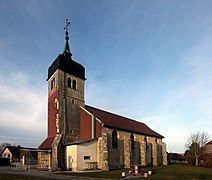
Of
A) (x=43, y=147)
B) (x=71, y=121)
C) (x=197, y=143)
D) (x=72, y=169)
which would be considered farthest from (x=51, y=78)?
(x=197, y=143)

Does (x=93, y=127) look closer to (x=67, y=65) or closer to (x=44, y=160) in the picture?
(x=44, y=160)

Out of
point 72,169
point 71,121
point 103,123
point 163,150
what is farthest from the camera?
point 163,150

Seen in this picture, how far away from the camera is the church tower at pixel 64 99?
3322 cm

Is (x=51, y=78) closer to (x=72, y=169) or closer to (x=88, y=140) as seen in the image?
(x=88, y=140)

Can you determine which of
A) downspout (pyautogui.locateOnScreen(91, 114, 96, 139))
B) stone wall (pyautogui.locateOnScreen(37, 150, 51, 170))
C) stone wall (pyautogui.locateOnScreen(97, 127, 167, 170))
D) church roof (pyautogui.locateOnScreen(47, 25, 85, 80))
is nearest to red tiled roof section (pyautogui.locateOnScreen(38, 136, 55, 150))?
stone wall (pyautogui.locateOnScreen(37, 150, 51, 170))

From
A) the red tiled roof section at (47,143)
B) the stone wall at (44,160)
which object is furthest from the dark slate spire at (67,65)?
the stone wall at (44,160)

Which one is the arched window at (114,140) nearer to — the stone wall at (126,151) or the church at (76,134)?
the church at (76,134)

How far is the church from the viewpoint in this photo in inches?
1222

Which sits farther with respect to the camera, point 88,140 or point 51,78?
point 51,78

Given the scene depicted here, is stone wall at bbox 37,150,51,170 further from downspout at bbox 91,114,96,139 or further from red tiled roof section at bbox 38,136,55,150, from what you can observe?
downspout at bbox 91,114,96,139

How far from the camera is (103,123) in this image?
107ft

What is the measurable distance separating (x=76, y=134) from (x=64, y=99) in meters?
5.48

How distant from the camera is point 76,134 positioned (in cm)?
3525

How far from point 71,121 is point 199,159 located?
99.4ft
